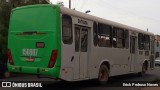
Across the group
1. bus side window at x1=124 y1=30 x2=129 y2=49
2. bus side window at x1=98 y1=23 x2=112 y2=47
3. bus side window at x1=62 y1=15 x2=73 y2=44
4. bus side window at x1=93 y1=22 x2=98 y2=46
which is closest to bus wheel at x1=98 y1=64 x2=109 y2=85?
bus side window at x1=98 y1=23 x2=112 y2=47

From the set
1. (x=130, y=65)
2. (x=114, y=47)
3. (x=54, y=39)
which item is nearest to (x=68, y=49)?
(x=54, y=39)

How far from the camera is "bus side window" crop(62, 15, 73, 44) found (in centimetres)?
1224

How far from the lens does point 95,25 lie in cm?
1449

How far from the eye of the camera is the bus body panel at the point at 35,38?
11969mm

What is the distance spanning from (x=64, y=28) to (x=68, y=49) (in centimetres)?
76

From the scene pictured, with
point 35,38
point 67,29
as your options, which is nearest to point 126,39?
point 67,29

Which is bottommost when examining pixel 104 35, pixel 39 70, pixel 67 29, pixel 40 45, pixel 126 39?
pixel 39 70

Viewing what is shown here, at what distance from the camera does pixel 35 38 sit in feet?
40.9

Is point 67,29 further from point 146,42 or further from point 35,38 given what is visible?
point 146,42

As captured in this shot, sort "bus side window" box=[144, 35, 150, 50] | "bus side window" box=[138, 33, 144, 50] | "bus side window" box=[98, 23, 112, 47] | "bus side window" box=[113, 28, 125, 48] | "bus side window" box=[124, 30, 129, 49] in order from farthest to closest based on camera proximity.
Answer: "bus side window" box=[144, 35, 150, 50], "bus side window" box=[138, 33, 144, 50], "bus side window" box=[124, 30, 129, 49], "bus side window" box=[113, 28, 125, 48], "bus side window" box=[98, 23, 112, 47]

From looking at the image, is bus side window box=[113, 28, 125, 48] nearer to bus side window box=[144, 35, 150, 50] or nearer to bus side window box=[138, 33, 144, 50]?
bus side window box=[138, 33, 144, 50]

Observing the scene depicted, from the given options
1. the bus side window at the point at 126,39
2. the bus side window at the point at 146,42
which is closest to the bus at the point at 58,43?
the bus side window at the point at 126,39

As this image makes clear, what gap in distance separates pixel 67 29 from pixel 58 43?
2.67ft

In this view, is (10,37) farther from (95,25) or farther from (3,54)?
(3,54)
